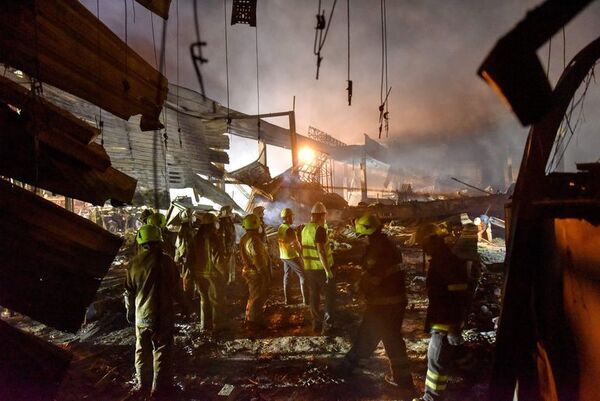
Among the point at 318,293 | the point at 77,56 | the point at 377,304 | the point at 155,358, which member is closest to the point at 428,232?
the point at 377,304

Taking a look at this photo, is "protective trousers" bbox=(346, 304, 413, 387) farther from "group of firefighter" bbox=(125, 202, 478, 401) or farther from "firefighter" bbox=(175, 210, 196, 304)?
"firefighter" bbox=(175, 210, 196, 304)

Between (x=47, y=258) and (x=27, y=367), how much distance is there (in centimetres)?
55

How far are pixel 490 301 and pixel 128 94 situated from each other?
7.85m

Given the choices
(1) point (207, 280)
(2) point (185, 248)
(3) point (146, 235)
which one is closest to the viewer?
(3) point (146, 235)

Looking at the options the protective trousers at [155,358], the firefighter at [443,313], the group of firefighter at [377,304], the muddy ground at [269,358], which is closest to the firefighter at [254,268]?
the muddy ground at [269,358]

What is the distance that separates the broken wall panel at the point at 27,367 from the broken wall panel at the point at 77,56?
141 centimetres

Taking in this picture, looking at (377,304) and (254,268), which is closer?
(377,304)

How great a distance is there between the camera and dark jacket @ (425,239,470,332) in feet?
12.0

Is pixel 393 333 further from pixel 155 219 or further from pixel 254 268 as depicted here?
pixel 155 219

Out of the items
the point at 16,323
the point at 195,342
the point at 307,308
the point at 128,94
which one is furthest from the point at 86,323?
the point at 128,94

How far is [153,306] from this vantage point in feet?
13.4

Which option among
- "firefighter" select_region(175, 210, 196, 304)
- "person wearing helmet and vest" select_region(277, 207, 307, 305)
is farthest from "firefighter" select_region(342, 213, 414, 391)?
"firefighter" select_region(175, 210, 196, 304)

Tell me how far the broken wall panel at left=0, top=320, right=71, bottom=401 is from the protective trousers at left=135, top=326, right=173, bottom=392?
2.65 meters

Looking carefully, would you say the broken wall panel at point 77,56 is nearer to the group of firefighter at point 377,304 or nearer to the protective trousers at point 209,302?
the group of firefighter at point 377,304
